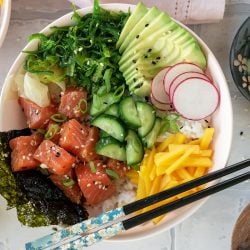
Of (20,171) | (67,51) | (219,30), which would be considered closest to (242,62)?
(219,30)

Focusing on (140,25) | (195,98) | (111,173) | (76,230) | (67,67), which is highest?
(140,25)

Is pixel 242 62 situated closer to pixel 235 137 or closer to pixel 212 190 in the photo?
pixel 235 137

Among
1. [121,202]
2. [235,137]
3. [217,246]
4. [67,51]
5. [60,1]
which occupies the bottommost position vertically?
[217,246]

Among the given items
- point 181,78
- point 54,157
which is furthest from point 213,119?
point 54,157

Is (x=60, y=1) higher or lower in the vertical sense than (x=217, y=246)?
higher

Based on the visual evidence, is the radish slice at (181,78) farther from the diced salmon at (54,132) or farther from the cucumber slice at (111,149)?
the diced salmon at (54,132)

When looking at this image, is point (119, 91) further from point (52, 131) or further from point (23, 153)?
point (23, 153)

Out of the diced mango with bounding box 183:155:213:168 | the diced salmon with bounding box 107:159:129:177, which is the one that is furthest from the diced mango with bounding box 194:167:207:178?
the diced salmon with bounding box 107:159:129:177
